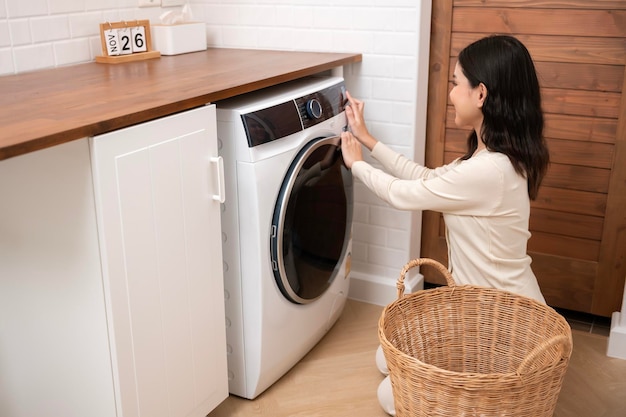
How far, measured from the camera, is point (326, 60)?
83.4 inches

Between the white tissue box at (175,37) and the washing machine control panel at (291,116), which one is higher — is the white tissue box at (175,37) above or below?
above

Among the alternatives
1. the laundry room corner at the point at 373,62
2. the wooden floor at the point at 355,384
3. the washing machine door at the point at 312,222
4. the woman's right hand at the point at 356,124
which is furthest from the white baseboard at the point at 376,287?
the woman's right hand at the point at 356,124

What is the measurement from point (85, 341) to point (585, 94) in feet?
5.57

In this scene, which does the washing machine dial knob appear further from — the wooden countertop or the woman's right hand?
the woman's right hand

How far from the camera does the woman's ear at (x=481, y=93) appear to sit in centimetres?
168

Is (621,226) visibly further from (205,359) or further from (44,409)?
(44,409)

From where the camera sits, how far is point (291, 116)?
1.79 m

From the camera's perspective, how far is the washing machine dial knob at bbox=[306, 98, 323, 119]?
6.13ft

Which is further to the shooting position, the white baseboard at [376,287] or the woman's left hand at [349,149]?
the white baseboard at [376,287]

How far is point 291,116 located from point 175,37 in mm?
728

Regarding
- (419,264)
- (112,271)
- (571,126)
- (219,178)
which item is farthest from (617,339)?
(112,271)

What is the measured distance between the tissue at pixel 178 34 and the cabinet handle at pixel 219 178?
0.86 meters

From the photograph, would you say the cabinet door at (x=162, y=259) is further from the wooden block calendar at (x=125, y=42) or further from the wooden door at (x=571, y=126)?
the wooden door at (x=571, y=126)

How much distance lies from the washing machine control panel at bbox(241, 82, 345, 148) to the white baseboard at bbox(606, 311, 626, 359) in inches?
44.7
